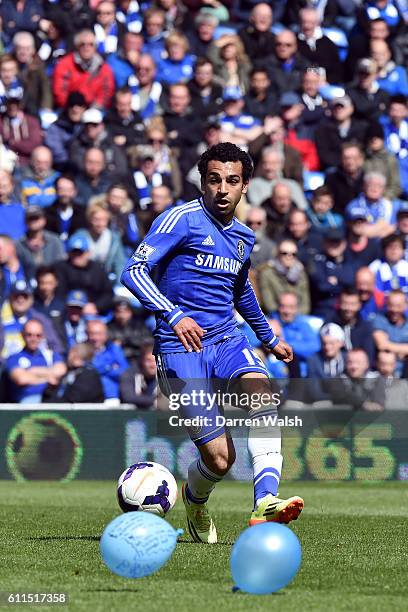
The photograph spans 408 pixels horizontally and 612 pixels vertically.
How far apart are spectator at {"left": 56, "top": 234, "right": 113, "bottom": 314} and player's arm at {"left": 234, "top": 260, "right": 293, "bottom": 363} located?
739cm

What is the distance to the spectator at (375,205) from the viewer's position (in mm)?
17984

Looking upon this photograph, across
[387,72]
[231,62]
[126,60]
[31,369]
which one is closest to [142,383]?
[31,369]

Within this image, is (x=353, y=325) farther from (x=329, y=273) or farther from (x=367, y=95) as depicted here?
(x=367, y=95)

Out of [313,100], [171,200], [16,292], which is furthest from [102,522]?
[313,100]

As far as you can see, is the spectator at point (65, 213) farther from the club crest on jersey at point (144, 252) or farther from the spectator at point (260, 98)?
the club crest on jersey at point (144, 252)

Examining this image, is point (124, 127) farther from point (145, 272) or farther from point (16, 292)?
point (145, 272)

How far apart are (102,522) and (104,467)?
4309mm

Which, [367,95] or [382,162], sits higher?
[367,95]

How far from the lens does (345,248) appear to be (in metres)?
17.3

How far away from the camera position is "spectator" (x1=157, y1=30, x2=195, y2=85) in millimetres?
19000

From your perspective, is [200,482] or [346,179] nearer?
[200,482]

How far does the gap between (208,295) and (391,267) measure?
31.1 feet

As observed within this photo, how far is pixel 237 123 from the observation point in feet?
60.7

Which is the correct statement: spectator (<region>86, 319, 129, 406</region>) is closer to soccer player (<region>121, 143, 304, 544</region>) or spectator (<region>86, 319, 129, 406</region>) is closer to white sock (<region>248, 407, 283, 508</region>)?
soccer player (<region>121, 143, 304, 544</region>)
